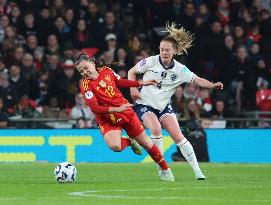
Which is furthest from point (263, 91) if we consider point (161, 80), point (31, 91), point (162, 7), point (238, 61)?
point (161, 80)

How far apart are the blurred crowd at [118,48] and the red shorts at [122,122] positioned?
790 centimetres

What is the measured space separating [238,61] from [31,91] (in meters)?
5.25

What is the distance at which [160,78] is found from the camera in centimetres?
1548

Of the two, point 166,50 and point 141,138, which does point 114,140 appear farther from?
point 166,50

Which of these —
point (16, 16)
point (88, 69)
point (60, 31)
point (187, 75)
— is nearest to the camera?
point (88, 69)

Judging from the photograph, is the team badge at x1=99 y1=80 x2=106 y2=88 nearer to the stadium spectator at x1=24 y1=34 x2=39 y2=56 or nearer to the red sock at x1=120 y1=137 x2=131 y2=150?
the red sock at x1=120 y1=137 x2=131 y2=150

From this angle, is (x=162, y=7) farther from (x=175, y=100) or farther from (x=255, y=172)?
(x=255, y=172)

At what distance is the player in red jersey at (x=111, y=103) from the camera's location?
1440 cm

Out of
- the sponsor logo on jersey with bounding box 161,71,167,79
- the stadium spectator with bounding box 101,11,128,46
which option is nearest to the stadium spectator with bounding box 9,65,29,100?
the stadium spectator with bounding box 101,11,128,46

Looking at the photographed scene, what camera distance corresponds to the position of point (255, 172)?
17641mm

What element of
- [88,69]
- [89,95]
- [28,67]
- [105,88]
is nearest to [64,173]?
[89,95]

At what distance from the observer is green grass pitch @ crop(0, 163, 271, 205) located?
11.2 meters

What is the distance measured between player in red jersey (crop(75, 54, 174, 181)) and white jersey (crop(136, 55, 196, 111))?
2.74 ft

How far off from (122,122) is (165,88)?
4.16ft
